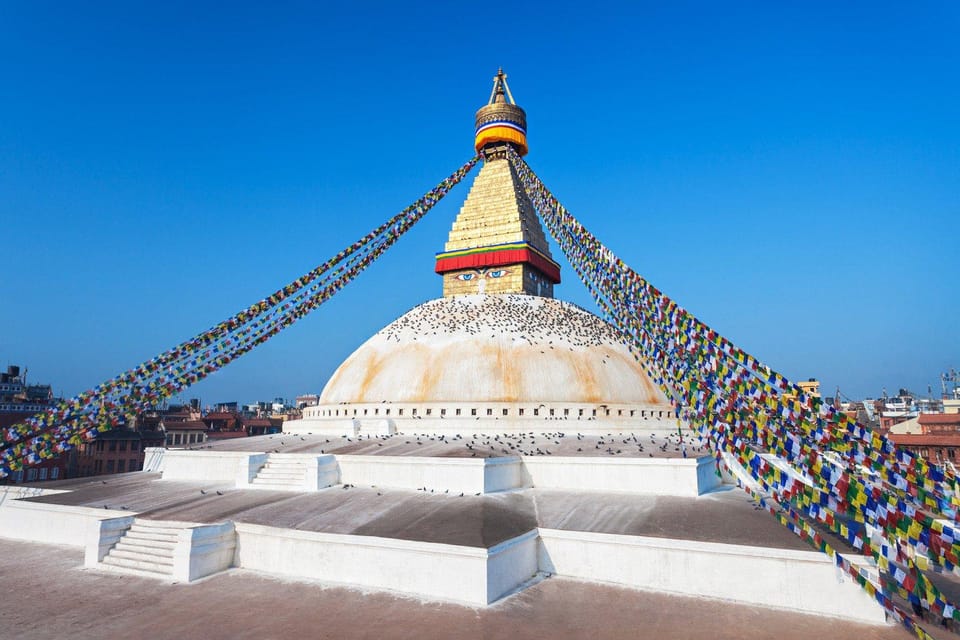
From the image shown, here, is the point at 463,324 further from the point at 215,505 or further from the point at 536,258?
the point at 215,505

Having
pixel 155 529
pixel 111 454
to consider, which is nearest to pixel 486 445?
pixel 155 529

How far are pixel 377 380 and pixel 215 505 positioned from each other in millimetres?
6301

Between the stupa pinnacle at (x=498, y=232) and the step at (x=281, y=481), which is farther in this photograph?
the stupa pinnacle at (x=498, y=232)

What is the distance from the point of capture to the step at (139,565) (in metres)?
9.40

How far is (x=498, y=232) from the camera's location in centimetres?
2055

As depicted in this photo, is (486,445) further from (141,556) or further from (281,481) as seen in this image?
(141,556)

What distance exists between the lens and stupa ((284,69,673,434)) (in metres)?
15.4

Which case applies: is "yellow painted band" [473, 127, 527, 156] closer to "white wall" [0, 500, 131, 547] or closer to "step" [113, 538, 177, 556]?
"white wall" [0, 500, 131, 547]

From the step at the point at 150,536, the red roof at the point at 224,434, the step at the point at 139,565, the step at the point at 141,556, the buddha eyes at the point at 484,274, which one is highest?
the buddha eyes at the point at 484,274

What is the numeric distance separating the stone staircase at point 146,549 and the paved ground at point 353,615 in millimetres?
403

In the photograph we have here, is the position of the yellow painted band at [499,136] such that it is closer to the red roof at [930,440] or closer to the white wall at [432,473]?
the white wall at [432,473]

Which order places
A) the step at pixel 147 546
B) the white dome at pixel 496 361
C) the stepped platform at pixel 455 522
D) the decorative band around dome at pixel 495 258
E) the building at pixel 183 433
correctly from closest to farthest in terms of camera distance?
1. the stepped platform at pixel 455 522
2. the step at pixel 147 546
3. the white dome at pixel 496 361
4. the decorative band around dome at pixel 495 258
5. the building at pixel 183 433

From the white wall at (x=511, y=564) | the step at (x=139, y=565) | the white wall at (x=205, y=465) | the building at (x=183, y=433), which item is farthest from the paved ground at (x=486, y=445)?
the building at (x=183, y=433)

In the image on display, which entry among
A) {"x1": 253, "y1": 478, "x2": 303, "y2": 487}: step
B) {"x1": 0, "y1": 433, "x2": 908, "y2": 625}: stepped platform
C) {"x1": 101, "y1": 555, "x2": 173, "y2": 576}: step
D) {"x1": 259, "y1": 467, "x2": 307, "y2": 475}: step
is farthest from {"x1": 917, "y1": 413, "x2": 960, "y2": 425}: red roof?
{"x1": 101, "y1": 555, "x2": 173, "y2": 576}: step
